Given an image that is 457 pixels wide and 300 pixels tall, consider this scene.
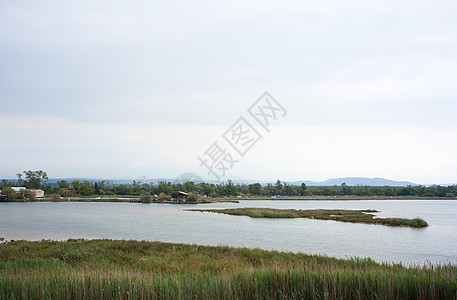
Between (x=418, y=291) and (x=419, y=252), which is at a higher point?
(x=418, y=291)

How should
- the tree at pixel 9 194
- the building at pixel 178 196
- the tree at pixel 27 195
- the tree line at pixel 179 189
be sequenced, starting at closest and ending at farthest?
the tree at pixel 9 194 → the tree at pixel 27 195 → the building at pixel 178 196 → the tree line at pixel 179 189

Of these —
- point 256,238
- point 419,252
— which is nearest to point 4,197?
point 256,238

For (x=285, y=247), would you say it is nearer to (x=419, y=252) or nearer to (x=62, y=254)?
(x=419, y=252)

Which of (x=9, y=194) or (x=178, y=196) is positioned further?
(x=178, y=196)

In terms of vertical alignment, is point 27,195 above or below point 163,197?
above

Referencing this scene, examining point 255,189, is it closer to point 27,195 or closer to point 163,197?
point 163,197

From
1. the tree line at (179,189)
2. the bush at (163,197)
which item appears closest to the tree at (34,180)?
the tree line at (179,189)

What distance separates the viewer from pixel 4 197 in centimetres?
8750

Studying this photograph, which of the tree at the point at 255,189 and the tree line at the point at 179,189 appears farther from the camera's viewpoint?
the tree at the point at 255,189

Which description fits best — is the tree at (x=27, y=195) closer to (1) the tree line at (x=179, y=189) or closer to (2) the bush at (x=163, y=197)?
(1) the tree line at (x=179, y=189)

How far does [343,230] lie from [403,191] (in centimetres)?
14205

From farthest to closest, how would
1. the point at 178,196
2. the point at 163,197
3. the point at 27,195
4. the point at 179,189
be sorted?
the point at 179,189
the point at 163,197
the point at 178,196
the point at 27,195

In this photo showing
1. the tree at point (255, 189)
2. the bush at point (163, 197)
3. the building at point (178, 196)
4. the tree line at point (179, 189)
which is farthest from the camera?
the tree at point (255, 189)

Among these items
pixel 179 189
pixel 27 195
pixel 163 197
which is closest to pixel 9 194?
pixel 27 195
